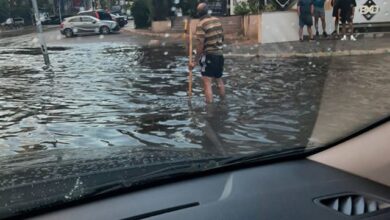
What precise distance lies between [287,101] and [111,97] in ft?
11.9

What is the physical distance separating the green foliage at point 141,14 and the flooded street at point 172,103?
759 cm

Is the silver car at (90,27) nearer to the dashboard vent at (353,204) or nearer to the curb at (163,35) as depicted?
the curb at (163,35)

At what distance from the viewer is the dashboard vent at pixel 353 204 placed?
7.76 feet

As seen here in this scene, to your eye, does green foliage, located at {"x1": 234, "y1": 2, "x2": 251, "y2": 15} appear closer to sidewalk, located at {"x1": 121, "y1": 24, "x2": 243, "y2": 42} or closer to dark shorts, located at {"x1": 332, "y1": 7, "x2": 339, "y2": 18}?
sidewalk, located at {"x1": 121, "y1": 24, "x2": 243, "y2": 42}

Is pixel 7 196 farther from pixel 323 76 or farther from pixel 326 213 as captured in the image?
pixel 323 76

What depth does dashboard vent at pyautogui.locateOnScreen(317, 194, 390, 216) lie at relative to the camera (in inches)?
93.1

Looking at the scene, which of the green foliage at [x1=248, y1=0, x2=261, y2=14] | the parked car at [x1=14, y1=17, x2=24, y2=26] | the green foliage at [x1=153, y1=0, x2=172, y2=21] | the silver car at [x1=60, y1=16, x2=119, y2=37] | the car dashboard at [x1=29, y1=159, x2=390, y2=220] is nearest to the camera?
the car dashboard at [x1=29, y1=159, x2=390, y2=220]

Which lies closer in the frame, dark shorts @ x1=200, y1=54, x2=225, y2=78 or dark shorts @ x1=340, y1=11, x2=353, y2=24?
dark shorts @ x1=200, y1=54, x2=225, y2=78

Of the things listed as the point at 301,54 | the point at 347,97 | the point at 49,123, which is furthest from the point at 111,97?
the point at 301,54

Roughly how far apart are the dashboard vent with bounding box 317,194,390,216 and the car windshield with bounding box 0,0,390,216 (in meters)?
0.49

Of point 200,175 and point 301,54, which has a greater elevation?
point 200,175

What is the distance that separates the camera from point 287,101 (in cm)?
909

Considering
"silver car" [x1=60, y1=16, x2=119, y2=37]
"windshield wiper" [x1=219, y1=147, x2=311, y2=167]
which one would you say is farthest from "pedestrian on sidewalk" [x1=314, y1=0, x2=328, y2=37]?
"windshield wiper" [x1=219, y1=147, x2=311, y2=167]

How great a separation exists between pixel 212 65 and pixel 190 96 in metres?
1.18
